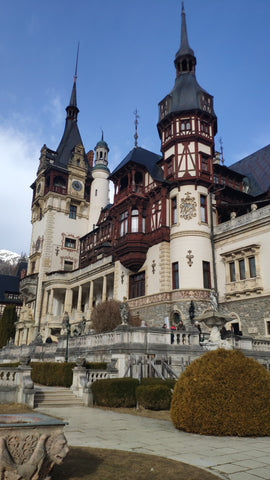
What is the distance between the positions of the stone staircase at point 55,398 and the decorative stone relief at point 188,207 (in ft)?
64.7

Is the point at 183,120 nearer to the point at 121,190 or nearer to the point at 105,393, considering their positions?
the point at 121,190

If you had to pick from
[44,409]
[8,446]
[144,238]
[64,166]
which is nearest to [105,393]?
[44,409]

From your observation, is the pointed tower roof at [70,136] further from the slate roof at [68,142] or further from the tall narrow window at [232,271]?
the tall narrow window at [232,271]

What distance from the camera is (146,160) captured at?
39.6 metres

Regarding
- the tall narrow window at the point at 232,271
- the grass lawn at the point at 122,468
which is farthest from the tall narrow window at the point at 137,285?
the grass lawn at the point at 122,468

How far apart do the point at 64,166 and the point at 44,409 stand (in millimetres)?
50184

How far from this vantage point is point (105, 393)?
1532cm

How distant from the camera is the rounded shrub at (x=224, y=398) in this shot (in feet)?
30.5

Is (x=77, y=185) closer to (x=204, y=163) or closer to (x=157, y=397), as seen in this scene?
(x=204, y=163)

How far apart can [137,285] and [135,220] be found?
6.27m

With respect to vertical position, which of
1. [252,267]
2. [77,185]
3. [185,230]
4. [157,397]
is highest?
[77,185]

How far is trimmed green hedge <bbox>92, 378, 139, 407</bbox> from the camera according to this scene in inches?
596

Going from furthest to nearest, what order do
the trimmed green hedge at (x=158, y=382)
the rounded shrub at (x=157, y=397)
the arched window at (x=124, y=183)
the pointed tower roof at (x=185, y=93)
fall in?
the arched window at (x=124, y=183)
the pointed tower roof at (x=185, y=93)
the trimmed green hedge at (x=158, y=382)
the rounded shrub at (x=157, y=397)

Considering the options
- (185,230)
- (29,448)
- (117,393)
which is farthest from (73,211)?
(29,448)
